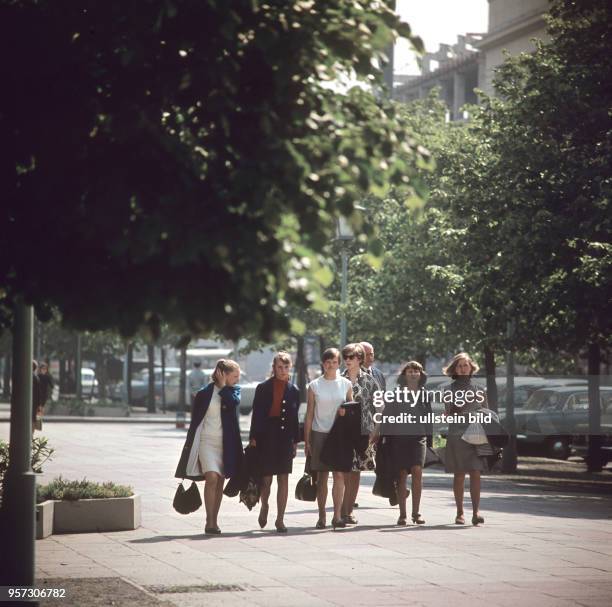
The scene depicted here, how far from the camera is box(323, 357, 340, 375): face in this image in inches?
583

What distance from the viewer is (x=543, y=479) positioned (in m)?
25.7

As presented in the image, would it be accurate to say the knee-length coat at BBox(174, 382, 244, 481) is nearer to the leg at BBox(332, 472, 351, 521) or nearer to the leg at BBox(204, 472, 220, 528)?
the leg at BBox(204, 472, 220, 528)

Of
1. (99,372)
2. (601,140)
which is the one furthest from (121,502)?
(99,372)

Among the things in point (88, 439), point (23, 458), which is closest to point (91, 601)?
point (23, 458)

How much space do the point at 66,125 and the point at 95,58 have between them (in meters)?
0.46

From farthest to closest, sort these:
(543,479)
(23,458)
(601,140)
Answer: (543,479) → (601,140) → (23,458)

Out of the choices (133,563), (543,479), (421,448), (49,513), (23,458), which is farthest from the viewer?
(543,479)

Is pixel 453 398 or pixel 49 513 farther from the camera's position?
pixel 453 398

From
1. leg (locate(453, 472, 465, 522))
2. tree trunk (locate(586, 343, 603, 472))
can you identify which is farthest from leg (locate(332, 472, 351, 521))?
tree trunk (locate(586, 343, 603, 472))

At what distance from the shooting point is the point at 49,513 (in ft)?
44.7

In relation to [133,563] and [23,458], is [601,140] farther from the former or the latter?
[23,458]

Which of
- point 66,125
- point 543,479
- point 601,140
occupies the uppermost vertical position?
point 601,140

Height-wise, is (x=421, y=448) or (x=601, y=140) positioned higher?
(x=601, y=140)

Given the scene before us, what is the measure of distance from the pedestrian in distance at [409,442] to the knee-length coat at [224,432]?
1.79 metres
